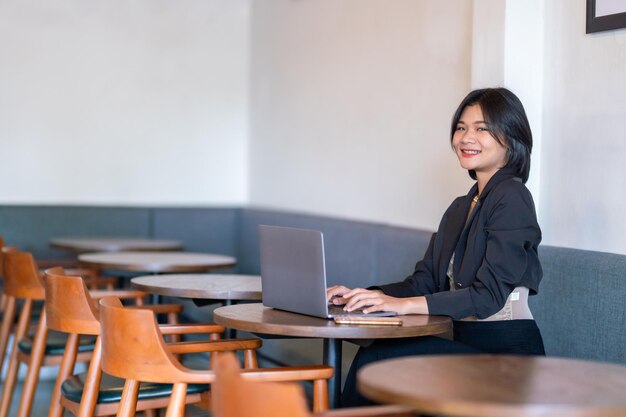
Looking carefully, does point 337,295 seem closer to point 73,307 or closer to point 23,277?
point 73,307

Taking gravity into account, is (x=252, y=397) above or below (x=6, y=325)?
above

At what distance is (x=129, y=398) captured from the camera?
295cm

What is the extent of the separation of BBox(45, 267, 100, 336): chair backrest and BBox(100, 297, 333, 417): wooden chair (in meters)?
0.56

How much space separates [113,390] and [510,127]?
1.68 metres

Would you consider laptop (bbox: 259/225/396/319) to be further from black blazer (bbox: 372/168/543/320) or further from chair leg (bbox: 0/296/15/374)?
chair leg (bbox: 0/296/15/374)

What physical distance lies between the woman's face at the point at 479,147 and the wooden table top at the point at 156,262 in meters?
1.86

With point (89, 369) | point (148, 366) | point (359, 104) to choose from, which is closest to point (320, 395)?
point (148, 366)

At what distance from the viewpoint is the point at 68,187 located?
22.2ft

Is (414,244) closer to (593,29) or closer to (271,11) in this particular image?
(593,29)

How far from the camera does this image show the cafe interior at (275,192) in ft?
8.84

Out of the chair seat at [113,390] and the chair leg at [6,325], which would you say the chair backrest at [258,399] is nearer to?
the chair seat at [113,390]

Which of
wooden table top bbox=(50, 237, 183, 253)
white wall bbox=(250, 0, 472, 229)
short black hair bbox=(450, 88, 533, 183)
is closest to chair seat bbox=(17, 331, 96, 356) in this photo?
wooden table top bbox=(50, 237, 183, 253)

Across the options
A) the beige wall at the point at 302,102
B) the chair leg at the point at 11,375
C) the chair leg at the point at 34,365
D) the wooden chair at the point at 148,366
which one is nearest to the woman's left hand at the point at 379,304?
the wooden chair at the point at 148,366

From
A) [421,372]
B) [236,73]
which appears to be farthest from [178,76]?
[421,372]
